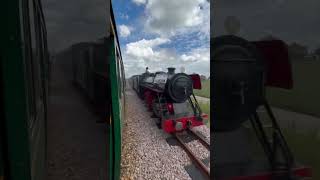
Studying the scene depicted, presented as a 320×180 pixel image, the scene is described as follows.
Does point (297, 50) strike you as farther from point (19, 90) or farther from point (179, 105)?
→ point (179, 105)

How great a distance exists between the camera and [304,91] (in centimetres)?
187

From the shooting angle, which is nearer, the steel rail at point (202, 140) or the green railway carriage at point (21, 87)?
the green railway carriage at point (21, 87)

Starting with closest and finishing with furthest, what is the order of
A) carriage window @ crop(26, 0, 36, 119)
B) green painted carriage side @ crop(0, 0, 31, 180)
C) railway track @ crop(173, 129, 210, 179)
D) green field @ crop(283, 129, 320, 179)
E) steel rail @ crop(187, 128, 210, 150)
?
1. green painted carriage side @ crop(0, 0, 31, 180)
2. carriage window @ crop(26, 0, 36, 119)
3. green field @ crop(283, 129, 320, 179)
4. railway track @ crop(173, 129, 210, 179)
5. steel rail @ crop(187, 128, 210, 150)

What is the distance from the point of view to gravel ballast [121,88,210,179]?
5.30 m

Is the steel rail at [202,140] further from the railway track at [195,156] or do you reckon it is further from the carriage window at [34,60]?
the carriage window at [34,60]

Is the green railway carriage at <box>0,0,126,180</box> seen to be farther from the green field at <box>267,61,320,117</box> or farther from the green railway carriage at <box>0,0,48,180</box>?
the green field at <box>267,61,320,117</box>

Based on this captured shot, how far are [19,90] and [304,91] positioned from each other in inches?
72.0

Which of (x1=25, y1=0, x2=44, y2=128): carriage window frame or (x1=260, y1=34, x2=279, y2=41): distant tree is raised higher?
(x1=260, y1=34, x2=279, y2=41): distant tree

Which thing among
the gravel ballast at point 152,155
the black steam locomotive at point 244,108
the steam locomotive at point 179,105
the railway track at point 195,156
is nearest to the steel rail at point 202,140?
the railway track at point 195,156

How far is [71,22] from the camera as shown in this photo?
132 cm

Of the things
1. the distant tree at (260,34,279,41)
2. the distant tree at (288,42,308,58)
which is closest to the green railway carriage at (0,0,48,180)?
the distant tree at (260,34,279,41)

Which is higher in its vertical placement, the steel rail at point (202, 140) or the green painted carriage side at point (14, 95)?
the green painted carriage side at point (14, 95)

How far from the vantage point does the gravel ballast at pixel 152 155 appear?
5300mm

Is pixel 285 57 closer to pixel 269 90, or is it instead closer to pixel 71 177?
pixel 269 90
